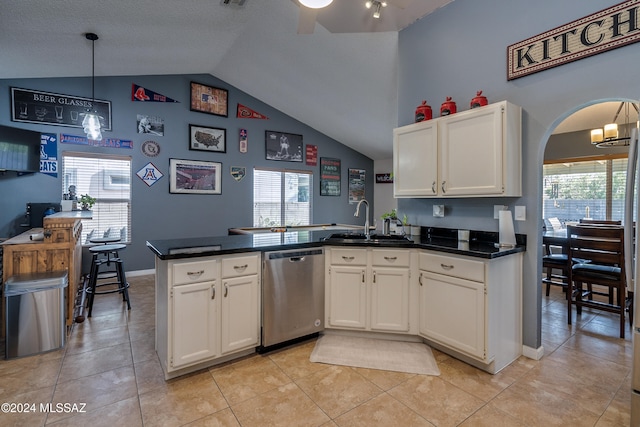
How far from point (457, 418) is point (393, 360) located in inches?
26.9

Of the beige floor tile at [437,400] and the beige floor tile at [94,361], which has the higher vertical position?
the beige floor tile at [94,361]

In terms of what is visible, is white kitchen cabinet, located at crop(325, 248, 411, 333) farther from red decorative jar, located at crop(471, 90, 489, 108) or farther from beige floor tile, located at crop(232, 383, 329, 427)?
red decorative jar, located at crop(471, 90, 489, 108)

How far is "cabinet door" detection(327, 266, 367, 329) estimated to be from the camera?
8.99 ft

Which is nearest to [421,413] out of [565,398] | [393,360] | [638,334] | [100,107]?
[393,360]

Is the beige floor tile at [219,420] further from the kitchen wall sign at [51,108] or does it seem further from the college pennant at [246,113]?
the college pennant at [246,113]

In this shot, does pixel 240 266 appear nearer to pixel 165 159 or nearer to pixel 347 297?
pixel 347 297

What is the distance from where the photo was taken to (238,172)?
5.98m

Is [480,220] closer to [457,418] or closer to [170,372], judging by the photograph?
[457,418]

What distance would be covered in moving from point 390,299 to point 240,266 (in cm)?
131

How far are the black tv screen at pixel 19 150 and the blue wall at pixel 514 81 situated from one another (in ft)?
15.3

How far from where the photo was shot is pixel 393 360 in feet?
7.96

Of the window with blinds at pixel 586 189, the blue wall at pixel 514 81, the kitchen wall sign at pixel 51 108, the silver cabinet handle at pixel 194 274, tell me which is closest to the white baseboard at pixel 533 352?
the blue wall at pixel 514 81

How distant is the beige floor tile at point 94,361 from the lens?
2257 millimetres

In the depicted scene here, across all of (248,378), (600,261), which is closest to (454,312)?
(248,378)
